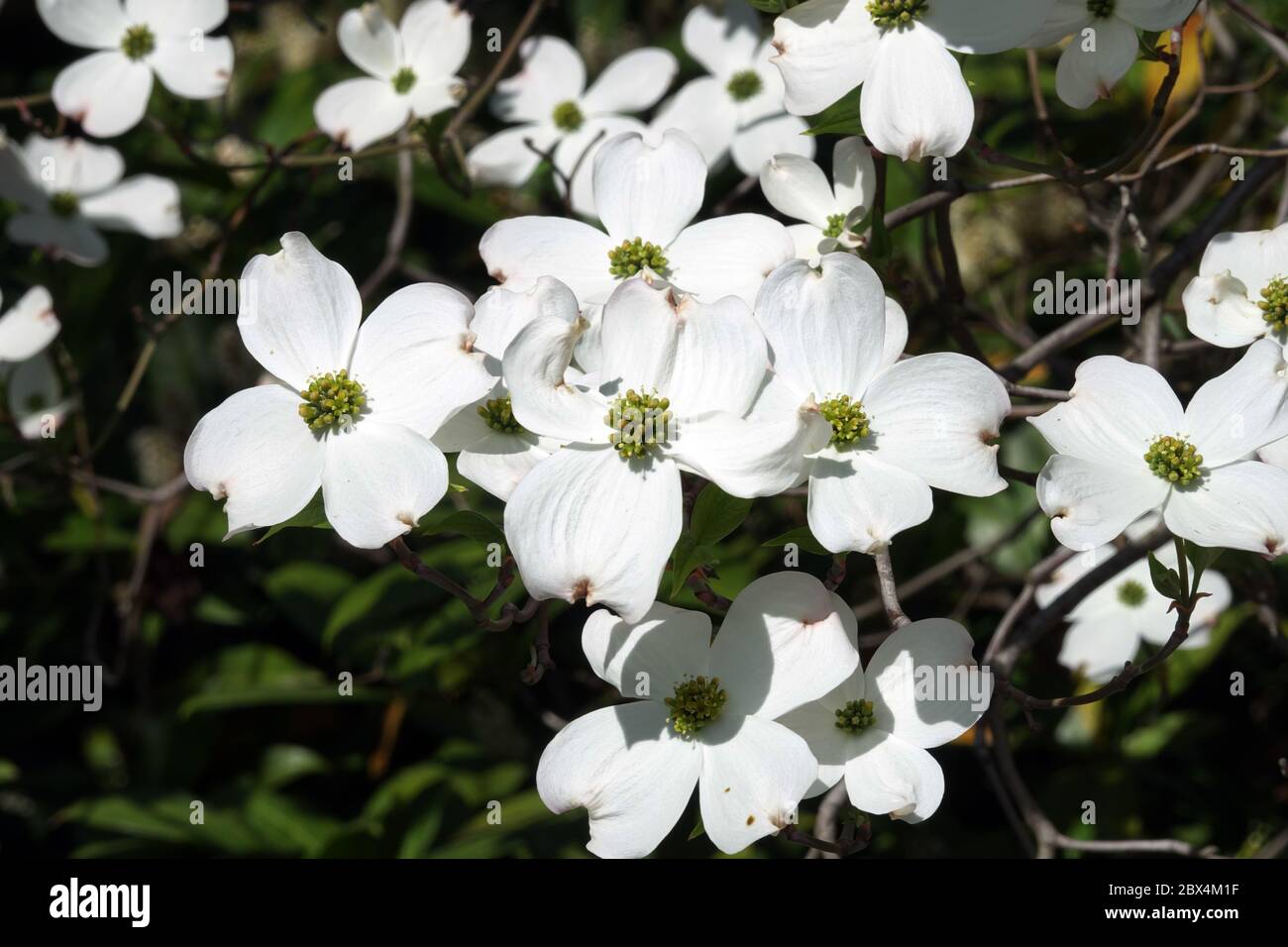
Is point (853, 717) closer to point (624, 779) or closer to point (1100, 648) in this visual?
point (624, 779)

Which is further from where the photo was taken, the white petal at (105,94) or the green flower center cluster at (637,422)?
the white petal at (105,94)

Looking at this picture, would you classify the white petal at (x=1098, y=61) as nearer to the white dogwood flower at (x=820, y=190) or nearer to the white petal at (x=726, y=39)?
the white dogwood flower at (x=820, y=190)

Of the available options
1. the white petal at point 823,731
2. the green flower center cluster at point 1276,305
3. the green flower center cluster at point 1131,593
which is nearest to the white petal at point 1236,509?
the green flower center cluster at point 1276,305

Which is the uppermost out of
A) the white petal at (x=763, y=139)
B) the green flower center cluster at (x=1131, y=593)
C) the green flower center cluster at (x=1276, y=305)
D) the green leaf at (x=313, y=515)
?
the white petal at (x=763, y=139)

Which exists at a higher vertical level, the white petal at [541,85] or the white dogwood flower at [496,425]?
the white petal at [541,85]

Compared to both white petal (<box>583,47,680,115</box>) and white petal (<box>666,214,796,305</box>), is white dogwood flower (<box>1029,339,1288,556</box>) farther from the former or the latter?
white petal (<box>583,47,680,115</box>)
